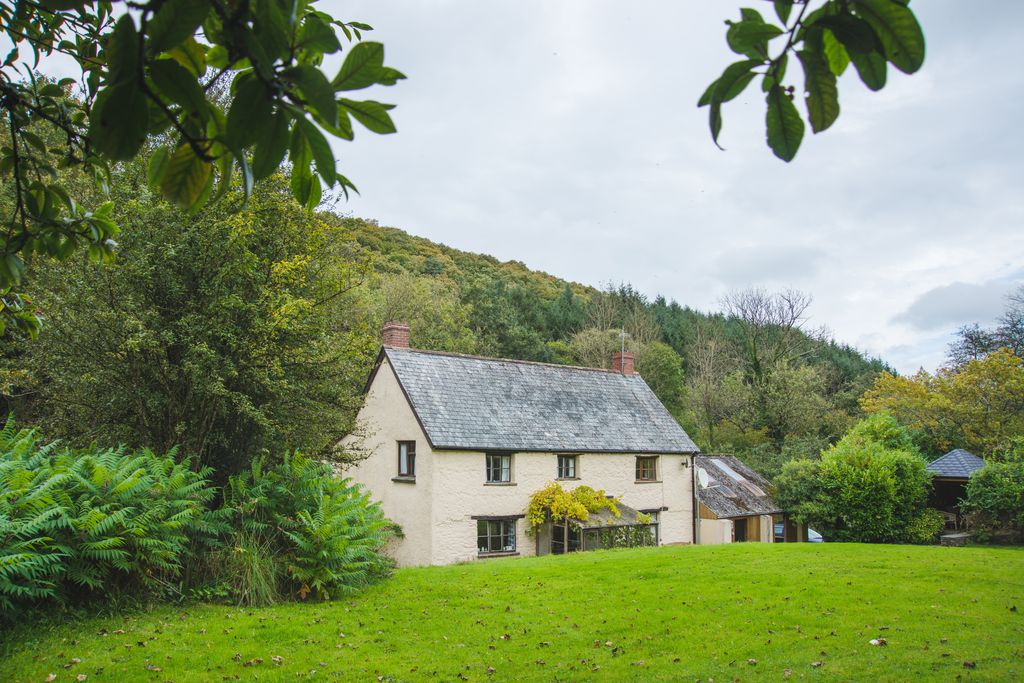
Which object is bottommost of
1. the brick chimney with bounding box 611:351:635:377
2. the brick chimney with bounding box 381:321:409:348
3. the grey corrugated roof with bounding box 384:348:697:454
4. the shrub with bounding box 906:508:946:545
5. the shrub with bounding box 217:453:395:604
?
the shrub with bounding box 906:508:946:545

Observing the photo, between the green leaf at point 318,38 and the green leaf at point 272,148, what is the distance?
172mm

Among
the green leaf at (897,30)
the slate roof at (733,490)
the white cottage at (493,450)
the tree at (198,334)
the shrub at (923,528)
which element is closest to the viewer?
the green leaf at (897,30)

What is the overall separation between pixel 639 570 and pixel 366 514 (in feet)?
17.9

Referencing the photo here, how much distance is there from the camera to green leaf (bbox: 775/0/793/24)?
140 cm

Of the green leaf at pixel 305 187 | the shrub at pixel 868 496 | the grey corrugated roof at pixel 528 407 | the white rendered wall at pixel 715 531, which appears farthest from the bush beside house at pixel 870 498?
the green leaf at pixel 305 187

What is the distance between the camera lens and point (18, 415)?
53.4ft

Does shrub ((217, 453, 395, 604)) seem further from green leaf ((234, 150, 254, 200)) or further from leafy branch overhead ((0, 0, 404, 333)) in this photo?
green leaf ((234, 150, 254, 200))

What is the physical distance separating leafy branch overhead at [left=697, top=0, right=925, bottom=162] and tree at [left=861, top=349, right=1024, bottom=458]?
88.6 feet

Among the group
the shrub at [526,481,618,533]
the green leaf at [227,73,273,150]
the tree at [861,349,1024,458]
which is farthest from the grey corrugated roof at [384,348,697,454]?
the green leaf at [227,73,273,150]

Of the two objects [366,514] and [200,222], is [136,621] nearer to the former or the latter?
[366,514]

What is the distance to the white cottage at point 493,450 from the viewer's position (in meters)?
19.2

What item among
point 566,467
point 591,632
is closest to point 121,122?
point 591,632

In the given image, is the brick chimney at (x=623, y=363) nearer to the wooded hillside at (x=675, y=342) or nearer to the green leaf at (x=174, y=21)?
the wooded hillside at (x=675, y=342)

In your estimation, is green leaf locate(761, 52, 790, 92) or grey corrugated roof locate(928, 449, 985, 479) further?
grey corrugated roof locate(928, 449, 985, 479)
